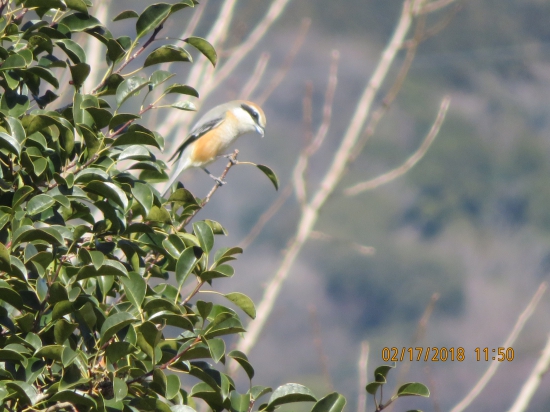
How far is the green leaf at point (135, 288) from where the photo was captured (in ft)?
4.96

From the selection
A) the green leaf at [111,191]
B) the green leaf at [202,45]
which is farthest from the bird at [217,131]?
the green leaf at [111,191]

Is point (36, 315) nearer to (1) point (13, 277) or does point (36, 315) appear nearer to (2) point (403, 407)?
(1) point (13, 277)

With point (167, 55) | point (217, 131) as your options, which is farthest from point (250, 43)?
point (167, 55)

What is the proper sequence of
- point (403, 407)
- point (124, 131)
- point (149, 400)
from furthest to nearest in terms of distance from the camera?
point (403, 407) < point (124, 131) < point (149, 400)

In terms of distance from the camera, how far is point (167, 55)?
173 centimetres

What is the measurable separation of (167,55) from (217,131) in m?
3.22

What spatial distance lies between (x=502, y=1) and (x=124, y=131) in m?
5.53

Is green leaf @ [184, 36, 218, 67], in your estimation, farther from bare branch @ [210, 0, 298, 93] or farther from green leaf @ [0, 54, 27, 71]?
bare branch @ [210, 0, 298, 93]

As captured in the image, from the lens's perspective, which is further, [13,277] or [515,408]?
[515,408]

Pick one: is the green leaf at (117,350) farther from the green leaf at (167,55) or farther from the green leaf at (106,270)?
the green leaf at (167,55)

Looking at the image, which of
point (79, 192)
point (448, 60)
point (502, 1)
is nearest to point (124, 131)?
point (79, 192)

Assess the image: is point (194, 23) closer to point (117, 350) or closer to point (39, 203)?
point (39, 203)

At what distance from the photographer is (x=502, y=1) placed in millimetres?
6273

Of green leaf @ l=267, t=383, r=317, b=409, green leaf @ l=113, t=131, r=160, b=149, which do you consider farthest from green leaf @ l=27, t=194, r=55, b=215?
green leaf @ l=267, t=383, r=317, b=409
